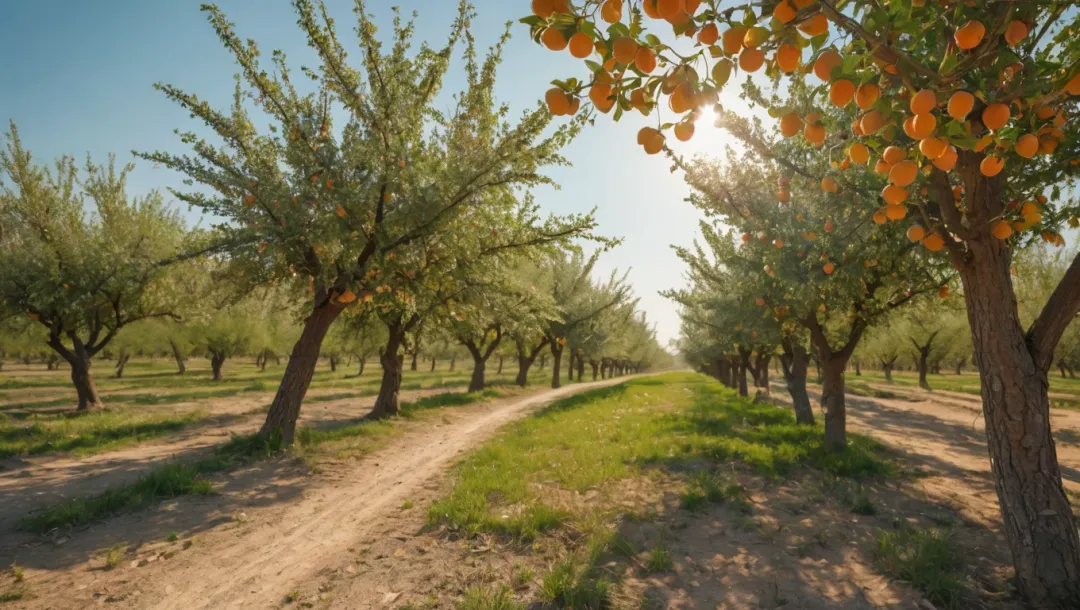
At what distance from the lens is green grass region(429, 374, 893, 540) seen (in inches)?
240

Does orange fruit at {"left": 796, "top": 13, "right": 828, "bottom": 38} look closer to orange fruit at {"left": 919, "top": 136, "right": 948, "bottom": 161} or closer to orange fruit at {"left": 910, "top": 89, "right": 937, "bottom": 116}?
orange fruit at {"left": 910, "top": 89, "right": 937, "bottom": 116}

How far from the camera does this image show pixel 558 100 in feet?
6.65

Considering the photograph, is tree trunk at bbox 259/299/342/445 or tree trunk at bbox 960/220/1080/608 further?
tree trunk at bbox 259/299/342/445

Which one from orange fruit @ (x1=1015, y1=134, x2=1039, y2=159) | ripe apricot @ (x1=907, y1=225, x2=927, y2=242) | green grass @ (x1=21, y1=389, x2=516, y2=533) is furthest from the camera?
green grass @ (x1=21, y1=389, x2=516, y2=533)

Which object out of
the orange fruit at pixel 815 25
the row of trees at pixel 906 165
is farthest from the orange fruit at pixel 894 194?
the orange fruit at pixel 815 25

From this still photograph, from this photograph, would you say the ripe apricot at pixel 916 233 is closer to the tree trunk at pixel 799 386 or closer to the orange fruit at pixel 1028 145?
the orange fruit at pixel 1028 145

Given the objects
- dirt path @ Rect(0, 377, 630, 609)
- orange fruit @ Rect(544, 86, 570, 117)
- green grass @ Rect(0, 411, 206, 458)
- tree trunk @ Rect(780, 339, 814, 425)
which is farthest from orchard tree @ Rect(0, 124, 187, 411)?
tree trunk @ Rect(780, 339, 814, 425)

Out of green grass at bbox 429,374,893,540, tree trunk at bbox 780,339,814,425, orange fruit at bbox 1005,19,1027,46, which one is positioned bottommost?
green grass at bbox 429,374,893,540

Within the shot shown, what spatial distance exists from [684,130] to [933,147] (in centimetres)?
108

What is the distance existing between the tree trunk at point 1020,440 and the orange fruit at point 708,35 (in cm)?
376

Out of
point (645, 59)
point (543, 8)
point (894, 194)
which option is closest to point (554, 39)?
point (543, 8)

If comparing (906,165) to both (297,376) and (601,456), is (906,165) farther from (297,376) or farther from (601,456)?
(297,376)

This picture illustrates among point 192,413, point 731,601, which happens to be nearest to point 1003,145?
point 731,601

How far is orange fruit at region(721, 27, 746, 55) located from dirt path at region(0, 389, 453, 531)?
31.3ft
